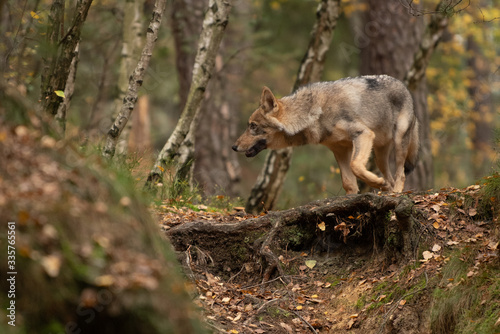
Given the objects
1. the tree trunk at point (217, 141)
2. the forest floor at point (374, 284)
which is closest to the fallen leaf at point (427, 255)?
the forest floor at point (374, 284)

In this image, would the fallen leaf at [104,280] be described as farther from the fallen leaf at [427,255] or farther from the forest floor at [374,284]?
the fallen leaf at [427,255]

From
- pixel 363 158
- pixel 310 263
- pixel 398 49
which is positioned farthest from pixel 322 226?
pixel 398 49

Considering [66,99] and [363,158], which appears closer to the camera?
[66,99]

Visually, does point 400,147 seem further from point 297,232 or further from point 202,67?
point 202,67

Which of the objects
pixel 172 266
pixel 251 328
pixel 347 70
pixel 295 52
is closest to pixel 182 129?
pixel 251 328

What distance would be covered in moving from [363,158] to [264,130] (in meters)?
2.08

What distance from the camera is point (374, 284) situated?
21.9 ft

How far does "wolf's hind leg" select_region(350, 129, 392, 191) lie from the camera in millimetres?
8959

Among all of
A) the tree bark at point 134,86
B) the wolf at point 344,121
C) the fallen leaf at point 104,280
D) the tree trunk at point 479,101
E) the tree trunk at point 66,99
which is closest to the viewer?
the fallen leaf at point 104,280

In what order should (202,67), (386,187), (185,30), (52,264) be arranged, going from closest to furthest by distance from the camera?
(52,264)
(386,187)
(202,67)
(185,30)

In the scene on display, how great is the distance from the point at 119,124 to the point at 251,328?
3.92 meters

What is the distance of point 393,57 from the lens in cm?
1491

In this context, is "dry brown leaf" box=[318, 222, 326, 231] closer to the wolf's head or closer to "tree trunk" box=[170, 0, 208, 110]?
the wolf's head

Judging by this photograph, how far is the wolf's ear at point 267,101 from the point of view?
32.2ft
